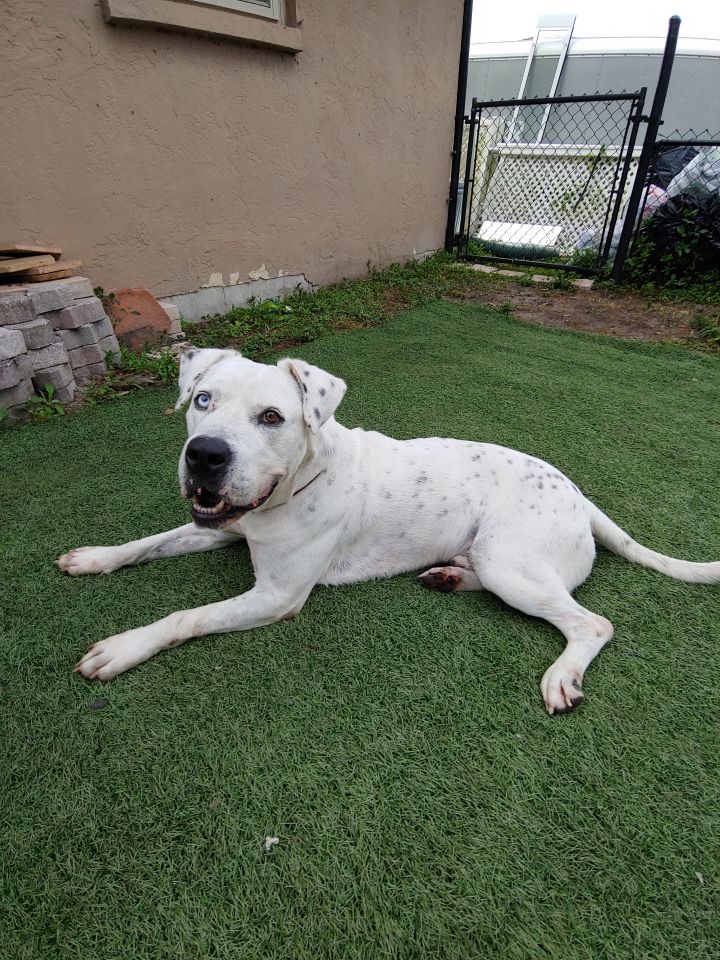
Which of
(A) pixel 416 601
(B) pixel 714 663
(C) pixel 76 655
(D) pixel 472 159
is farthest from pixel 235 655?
(D) pixel 472 159

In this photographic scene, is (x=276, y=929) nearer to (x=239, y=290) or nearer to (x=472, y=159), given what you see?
(x=239, y=290)

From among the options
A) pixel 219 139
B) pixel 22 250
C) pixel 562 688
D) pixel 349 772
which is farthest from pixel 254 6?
pixel 349 772

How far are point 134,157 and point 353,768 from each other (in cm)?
529

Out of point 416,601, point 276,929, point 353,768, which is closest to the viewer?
point 276,929

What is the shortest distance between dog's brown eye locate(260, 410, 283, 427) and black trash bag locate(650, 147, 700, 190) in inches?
415

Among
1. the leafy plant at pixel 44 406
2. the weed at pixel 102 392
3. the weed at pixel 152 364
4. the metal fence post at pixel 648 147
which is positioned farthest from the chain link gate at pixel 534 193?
the leafy plant at pixel 44 406

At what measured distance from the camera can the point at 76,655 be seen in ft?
7.11

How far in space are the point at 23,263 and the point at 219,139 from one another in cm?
258

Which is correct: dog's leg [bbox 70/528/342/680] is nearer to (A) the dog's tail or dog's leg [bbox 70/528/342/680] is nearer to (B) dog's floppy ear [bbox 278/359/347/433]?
(B) dog's floppy ear [bbox 278/359/347/433]

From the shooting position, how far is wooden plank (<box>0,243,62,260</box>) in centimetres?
405

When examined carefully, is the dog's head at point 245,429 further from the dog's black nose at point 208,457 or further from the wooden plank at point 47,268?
the wooden plank at point 47,268

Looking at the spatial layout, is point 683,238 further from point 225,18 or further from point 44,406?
point 44,406

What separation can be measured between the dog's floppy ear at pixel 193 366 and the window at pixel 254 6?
4.70 m

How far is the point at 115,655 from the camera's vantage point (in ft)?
6.83
